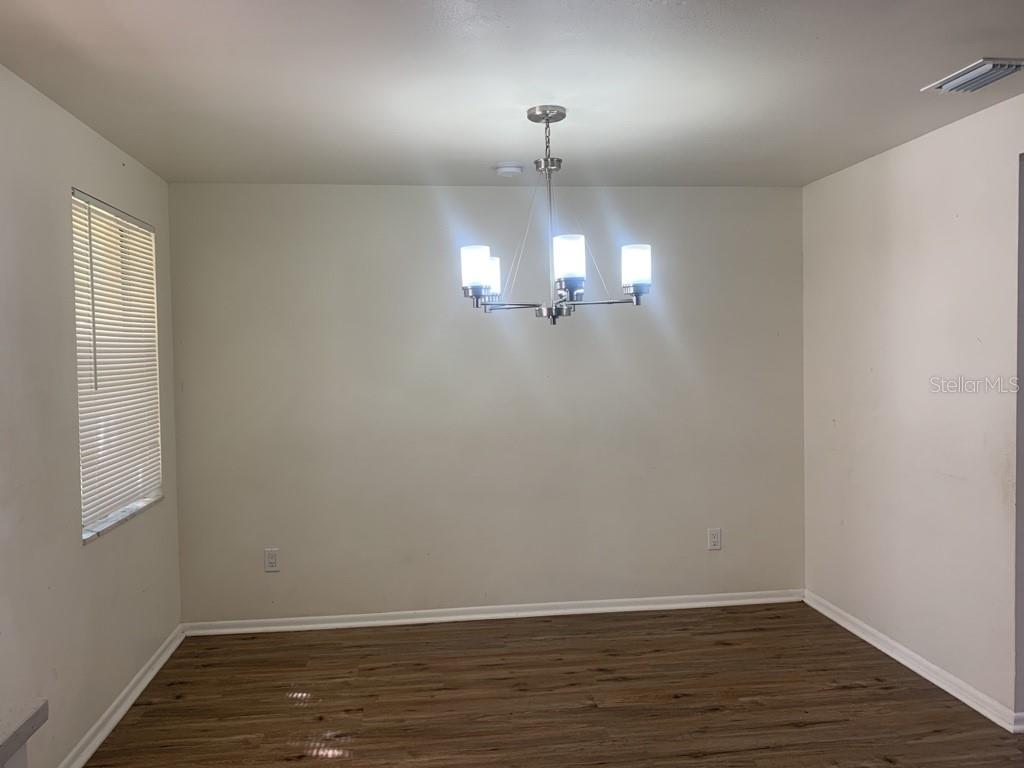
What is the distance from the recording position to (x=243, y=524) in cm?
421

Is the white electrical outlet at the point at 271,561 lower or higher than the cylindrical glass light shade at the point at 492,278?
lower

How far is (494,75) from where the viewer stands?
2.55 meters

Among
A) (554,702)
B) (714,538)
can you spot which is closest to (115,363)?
(554,702)

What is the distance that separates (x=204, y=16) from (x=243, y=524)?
282cm

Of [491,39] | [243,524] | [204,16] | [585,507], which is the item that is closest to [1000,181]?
[491,39]

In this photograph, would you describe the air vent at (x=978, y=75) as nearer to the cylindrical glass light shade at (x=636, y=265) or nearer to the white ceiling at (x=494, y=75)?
the white ceiling at (x=494, y=75)

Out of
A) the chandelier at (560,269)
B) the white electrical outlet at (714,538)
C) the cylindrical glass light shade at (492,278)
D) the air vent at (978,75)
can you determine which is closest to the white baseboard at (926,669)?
the white electrical outlet at (714,538)

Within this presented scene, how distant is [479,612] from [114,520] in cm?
198

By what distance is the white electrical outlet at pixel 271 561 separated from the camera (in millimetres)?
4227

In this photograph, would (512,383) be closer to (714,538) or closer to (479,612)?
(479,612)

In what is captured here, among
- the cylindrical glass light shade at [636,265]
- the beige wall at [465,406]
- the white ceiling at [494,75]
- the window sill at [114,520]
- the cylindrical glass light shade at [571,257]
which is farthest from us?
the beige wall at [465,406]

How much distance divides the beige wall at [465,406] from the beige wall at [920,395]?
314mm

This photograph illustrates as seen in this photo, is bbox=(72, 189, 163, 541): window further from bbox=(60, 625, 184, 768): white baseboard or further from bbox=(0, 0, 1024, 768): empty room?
bbox=(60, 625, 184, 768): white baseboard

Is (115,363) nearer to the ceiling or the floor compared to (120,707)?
nearer to the ceiling
